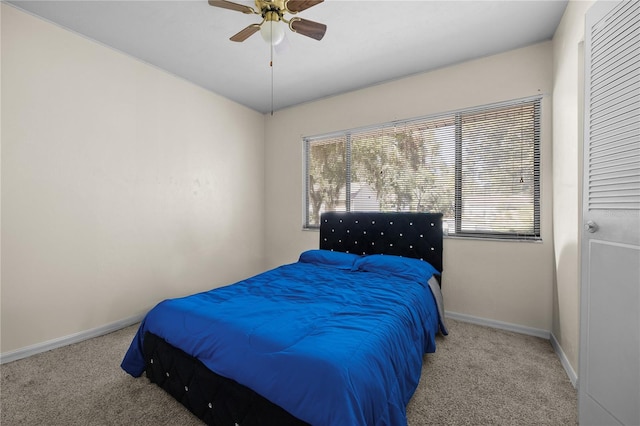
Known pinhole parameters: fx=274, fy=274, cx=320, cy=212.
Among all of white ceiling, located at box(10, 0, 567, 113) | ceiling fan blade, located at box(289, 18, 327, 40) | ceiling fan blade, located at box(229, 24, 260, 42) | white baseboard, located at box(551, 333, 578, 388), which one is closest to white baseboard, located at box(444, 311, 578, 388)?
white baseboard, located at box(551, 333, 578, 388)

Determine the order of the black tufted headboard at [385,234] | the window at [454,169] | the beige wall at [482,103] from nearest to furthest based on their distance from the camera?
the beige wall at [482,103]
the window at [454,169]
the black tufted headboard at [385,234]

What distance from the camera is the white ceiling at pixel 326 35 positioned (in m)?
2.21

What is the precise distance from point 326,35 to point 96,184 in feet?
8.58

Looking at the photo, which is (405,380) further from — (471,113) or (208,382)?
(471,113)

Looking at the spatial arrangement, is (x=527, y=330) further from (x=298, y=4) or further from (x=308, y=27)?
(x=298, y=4)

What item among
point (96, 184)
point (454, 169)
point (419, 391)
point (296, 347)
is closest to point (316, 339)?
point (296, 347)

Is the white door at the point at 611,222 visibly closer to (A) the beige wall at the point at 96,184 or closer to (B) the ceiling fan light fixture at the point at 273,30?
(B) the ceiling fan light fixture at the point at 273,30

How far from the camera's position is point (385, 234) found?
3361 millimetres

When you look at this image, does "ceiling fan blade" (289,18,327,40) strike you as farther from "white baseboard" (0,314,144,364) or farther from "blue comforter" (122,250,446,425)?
"white baseboard" (0,314,144,364)

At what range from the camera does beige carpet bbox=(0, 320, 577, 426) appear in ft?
5.21

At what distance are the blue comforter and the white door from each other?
86 centimetres


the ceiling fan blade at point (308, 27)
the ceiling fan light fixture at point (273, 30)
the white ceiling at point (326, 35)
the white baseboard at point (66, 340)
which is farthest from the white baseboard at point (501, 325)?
the white baseboard at point (66, 340)

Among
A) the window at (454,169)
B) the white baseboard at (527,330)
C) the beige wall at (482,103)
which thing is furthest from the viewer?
the window at (454,169)

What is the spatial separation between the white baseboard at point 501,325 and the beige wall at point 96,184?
308 cm
